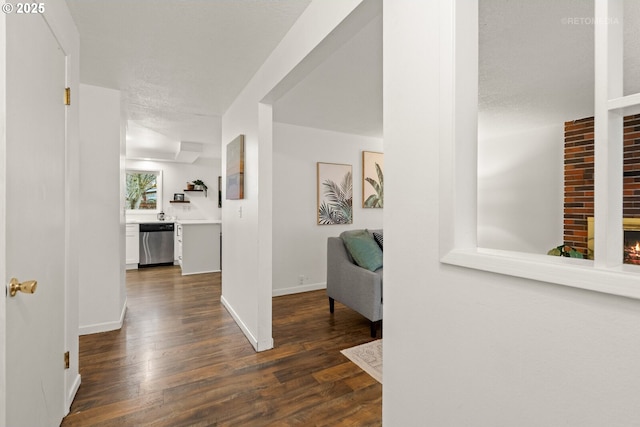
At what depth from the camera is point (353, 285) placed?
Answer: 2990 millimetres

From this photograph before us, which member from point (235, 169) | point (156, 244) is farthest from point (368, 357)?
point (156, 244)

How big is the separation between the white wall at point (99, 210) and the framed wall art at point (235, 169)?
3.45ft

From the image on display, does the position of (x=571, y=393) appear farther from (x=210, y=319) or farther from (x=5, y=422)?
(x=210, y=319)

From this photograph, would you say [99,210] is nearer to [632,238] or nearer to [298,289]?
[298,289]

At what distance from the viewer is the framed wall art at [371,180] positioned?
4754mm

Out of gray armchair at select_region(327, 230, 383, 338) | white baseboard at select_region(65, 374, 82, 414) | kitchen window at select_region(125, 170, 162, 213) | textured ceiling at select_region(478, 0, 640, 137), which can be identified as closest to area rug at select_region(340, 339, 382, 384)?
gray armchair at select_region(327, 230, 383, 338)

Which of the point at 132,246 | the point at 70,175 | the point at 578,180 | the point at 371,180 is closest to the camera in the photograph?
the point at 70,175

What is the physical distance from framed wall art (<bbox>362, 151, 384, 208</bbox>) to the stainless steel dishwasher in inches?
158

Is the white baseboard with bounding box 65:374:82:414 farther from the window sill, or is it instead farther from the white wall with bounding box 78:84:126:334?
the window sill

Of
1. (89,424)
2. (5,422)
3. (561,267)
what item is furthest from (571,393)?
(89,424)

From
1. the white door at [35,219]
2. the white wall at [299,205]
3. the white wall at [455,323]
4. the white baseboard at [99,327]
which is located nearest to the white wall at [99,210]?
the white baseboard at [99,327]

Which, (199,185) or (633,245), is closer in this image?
(633,245)

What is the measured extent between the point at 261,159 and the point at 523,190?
155 inches

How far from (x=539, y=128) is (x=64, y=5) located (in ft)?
17.0
